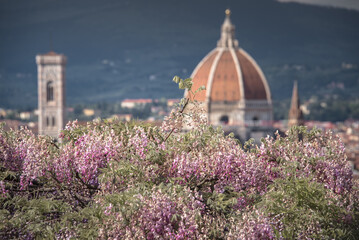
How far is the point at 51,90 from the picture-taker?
398 ft

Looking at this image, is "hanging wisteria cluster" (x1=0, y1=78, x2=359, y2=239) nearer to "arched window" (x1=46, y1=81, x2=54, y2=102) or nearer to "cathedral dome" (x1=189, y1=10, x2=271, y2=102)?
"cathedral dome" (x1=189, y1=10, x2=271, y2=102)

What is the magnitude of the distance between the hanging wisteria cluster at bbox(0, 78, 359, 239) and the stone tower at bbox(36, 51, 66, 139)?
357ft

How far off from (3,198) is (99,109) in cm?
15895

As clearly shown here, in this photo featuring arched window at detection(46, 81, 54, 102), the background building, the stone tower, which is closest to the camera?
the stone tower

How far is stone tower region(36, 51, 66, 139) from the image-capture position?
386ft

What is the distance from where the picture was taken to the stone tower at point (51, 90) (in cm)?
11762

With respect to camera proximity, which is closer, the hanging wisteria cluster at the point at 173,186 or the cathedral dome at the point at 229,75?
the hanging wisteria cluster at the point at 173,186

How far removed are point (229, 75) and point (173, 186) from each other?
4395 inches

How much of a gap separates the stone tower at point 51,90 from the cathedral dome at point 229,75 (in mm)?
18342

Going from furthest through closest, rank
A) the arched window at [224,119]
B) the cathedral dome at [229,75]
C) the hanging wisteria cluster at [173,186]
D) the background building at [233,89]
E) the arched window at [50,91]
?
the arched window at [224,119]
the arched window at [50,91]
the background building at [233,89]
the cathedral dome at [229,75]
the hanging wisteria cluster at [173,186]

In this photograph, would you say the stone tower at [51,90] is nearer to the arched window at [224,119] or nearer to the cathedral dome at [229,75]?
the cathedral dome at [229,75]

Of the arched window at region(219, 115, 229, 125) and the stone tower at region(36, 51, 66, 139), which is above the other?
the stone tower at region(36, 51, 66, 139)

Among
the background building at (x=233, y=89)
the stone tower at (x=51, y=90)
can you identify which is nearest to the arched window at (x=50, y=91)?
the stone tower at (x=51, y=90)

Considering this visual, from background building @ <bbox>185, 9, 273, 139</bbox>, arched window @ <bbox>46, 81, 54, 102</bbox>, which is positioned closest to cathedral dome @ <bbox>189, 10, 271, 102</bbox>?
background building @ <bbox>185, 9, 273, 139</bbox>
